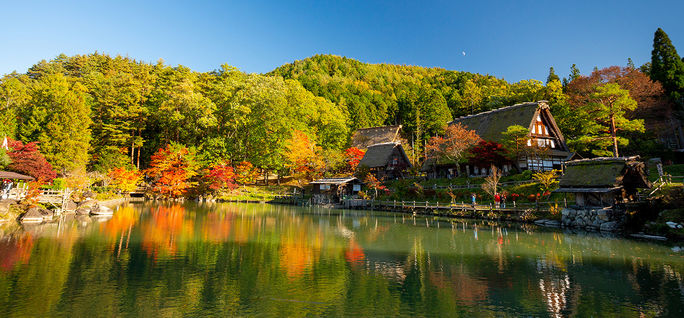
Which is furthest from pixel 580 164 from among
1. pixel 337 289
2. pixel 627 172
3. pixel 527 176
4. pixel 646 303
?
pixel 337 289

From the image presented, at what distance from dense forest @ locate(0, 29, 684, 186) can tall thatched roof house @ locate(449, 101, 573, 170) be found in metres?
1.81

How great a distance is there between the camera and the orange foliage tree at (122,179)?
38.5 meters

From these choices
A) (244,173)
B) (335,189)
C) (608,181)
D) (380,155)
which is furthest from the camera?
(244,173)

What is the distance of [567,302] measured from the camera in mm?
8328

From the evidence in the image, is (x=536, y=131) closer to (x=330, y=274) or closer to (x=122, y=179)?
(x=330, y=274)

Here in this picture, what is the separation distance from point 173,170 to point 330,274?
123 feet

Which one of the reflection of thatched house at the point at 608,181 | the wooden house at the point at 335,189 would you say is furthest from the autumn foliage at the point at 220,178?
the reflection of thatched house at the point at 608,181

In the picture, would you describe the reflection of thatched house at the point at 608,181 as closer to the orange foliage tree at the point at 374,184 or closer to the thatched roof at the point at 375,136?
the orange foliage tree at the point at 374,184

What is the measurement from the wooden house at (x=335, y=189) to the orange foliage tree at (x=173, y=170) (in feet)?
53.8

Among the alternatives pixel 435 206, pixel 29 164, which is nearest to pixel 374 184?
pixel 435 206

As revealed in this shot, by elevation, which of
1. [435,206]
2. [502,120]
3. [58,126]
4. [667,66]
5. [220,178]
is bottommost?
[435,206]

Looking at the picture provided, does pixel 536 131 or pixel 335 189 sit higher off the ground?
pixel 536 131

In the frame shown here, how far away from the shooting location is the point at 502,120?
35.9 metres

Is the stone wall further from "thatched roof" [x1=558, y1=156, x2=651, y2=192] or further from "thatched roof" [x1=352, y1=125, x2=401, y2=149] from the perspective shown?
"thatched roof" [x1=352, y1=125, x2=401, y2=149]
